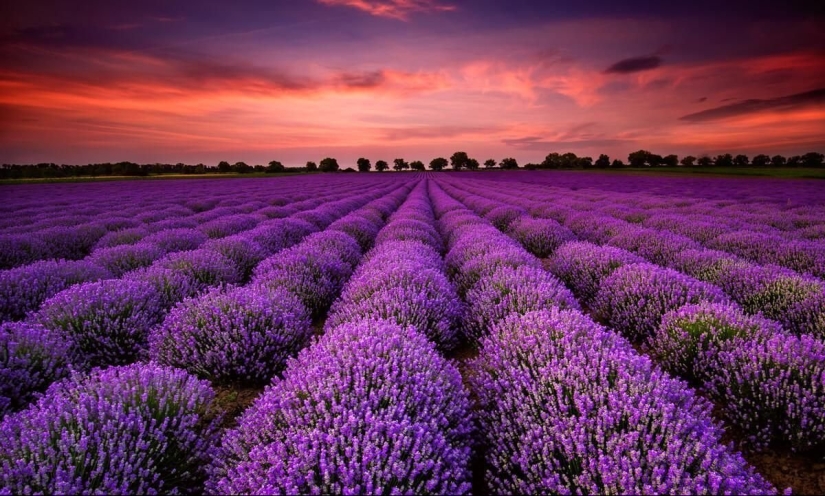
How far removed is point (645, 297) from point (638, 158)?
7718 centimetres

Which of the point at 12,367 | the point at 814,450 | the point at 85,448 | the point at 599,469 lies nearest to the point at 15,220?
the point at 12,367

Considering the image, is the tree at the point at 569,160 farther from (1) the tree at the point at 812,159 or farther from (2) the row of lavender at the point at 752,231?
(2) the row of lavender at the point at 752,231

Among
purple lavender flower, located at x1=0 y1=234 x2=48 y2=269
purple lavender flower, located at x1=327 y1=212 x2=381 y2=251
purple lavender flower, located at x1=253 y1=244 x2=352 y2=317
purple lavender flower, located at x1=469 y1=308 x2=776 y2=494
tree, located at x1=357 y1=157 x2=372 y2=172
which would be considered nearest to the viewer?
purple lavender flower, located at x1=469 y1=308 x2=776 y2=494

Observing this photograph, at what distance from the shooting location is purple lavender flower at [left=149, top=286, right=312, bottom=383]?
316cm

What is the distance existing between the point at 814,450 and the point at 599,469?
1664 mm

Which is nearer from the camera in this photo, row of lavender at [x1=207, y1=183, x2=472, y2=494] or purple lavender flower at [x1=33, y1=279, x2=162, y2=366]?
row of lavender at [x1=207, y1=183, x2=472, y2=494]

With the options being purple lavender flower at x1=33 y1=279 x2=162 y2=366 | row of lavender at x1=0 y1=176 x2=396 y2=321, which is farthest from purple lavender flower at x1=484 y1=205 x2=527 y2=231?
purple lavender flower at x1=33 y1=279 x2=162 y2=366

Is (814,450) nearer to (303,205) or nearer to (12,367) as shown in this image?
(12,367)

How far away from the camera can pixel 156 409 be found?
2148mm

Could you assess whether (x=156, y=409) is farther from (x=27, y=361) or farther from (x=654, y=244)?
(x=654, y=244)

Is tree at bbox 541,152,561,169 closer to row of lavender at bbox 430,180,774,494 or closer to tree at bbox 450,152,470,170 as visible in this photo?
tree at bbox 450,152,470,170

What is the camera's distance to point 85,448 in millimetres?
1675

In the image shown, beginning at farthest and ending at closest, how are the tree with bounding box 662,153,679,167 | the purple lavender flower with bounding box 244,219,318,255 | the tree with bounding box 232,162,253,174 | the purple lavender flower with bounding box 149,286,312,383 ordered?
the tree with bounding box 232,162,253,174
the tree with bounding box 662,153,679,167
the purple lavender flower with bounding box 244,219,318,255
the purple lavender flower with bounding box 149,286,312,383

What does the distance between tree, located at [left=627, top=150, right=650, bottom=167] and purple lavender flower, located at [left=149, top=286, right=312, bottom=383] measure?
7741cm
